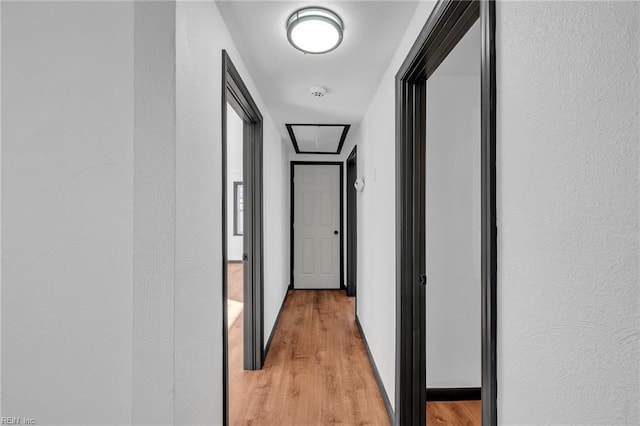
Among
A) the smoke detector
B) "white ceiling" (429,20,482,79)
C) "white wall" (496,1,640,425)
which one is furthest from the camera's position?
the smoke detector

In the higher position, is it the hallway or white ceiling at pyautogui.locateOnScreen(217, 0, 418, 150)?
white ceiling at pyautogui.locateOnScreen(217, 0, 418, 150)

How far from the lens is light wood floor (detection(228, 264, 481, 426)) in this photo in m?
2.23

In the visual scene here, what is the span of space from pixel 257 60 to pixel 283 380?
232 centimetres

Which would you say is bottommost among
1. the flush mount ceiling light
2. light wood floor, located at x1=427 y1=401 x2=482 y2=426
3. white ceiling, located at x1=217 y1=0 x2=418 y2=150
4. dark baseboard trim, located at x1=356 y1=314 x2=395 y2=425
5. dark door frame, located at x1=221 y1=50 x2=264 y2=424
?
light wood floor, located at x1=427 y1=401 x2=482 y2=426

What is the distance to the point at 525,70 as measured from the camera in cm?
87

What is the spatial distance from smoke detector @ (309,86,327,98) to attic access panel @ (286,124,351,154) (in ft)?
3.36

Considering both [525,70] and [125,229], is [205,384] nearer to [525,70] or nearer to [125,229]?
[125,229]

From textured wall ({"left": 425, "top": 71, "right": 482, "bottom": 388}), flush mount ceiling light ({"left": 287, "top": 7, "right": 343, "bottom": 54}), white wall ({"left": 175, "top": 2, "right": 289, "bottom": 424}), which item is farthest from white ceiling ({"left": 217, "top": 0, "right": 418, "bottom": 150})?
textured wall ({"left": 425, "top": 71, "right": 482, "bottom": 388})

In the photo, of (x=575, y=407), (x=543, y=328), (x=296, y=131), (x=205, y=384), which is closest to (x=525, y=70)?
(x=543, y=328)

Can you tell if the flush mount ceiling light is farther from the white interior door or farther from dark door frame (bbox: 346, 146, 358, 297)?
the white interior door

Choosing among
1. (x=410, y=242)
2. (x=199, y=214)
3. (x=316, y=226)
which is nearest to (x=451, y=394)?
(x=410, y=242)

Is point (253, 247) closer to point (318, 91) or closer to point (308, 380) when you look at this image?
point (308, 380)

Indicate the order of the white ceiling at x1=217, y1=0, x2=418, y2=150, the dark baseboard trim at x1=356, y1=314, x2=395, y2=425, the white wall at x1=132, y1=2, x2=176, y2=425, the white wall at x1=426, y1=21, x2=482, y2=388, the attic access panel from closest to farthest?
the white wall at x1=132, y1=2, x2=176, y2=425 → the white ceiling at x1=217, y1=0, x2=418, y2=150 → the dark baseboard trim at x1=356, y1=314, x2=395, y2=425 → the white wall at x1=426, y1=21, x2=482, y2=388 → the attic access panel

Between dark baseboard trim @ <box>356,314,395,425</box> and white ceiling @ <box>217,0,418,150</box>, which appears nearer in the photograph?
white ceiling @ <box>217,0,418,150</box>
